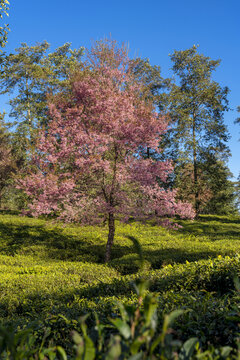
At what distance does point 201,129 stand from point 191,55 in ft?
21.8

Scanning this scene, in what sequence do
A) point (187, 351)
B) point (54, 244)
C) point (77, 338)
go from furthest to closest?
point (54, 244)
point (187, 351)
point (77, 338)

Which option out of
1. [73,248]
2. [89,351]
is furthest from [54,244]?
[89,351]

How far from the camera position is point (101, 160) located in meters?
9.03

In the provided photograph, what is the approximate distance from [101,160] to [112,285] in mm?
4716

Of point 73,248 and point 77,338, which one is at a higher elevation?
point 77,338

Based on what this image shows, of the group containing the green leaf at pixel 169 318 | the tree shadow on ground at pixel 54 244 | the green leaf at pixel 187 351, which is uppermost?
the green leaf at pixel 169 318

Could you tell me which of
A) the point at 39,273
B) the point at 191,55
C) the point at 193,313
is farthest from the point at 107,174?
the point at 191,55

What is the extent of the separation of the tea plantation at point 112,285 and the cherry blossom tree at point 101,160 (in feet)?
6.30

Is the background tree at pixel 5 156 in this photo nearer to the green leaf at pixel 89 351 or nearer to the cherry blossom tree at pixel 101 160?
the cherry blossom tree at pixel 101 160

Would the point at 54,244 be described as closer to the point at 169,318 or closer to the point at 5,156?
the point at 169,318

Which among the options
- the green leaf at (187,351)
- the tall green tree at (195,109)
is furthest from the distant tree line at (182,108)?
the green leaf at (187,351)

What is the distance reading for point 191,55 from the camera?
75.3ft

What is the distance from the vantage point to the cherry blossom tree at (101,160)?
30.4 feet

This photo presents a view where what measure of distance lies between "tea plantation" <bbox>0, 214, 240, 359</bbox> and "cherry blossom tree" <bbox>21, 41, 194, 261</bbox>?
75.6 inches
